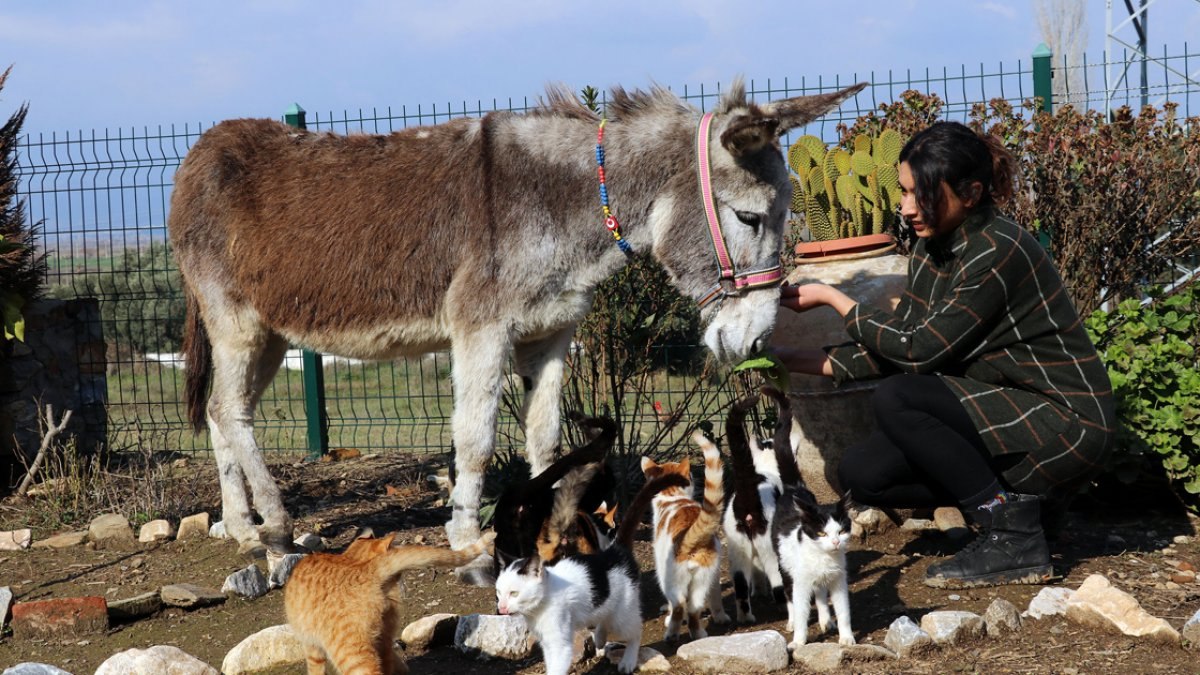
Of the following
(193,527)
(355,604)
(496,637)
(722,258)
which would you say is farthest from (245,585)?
(722,258)

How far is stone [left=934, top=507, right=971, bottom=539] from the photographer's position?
562 cm

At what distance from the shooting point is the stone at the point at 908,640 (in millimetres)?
3955

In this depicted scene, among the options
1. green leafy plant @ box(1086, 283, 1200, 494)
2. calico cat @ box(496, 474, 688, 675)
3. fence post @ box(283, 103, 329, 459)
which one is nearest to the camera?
calico cat @ box(496, 474, 688, 675)

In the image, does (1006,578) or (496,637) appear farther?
(1006,578)

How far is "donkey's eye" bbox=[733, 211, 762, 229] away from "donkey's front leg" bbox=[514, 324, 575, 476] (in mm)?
917

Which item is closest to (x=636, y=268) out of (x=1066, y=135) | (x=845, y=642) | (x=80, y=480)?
(x=1066, y=135)

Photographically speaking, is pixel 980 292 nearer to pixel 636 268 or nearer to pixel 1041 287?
pixel 1041 287

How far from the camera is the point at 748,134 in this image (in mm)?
4738

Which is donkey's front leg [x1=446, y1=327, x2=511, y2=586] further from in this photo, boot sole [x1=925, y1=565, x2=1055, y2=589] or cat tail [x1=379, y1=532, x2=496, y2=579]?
boot sole [x1=925, y1=565, x2=1055, y2=589]

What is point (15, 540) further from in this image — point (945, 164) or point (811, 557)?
point (945, 164)

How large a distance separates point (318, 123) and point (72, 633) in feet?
15.3

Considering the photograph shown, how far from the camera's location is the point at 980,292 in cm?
439

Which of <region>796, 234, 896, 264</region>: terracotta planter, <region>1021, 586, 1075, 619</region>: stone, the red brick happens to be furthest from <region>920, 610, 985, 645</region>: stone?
the red brick

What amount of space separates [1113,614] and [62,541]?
517cm
